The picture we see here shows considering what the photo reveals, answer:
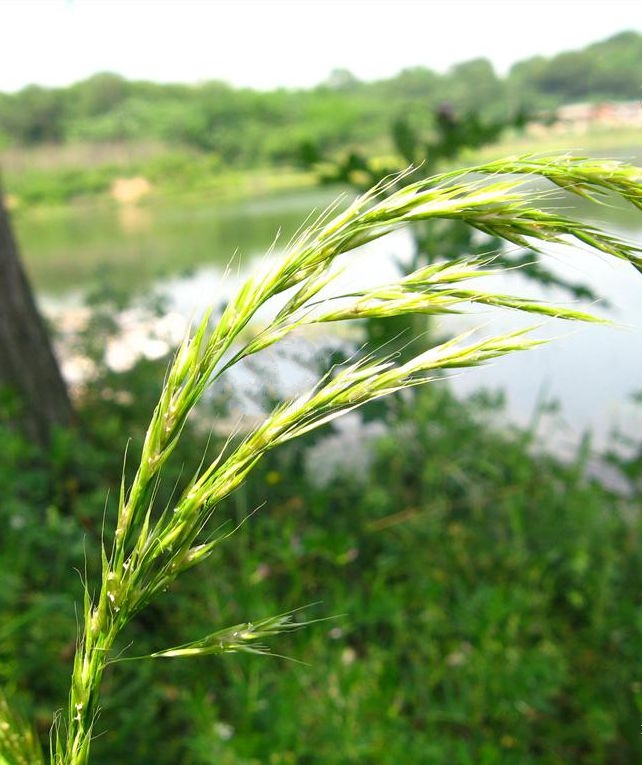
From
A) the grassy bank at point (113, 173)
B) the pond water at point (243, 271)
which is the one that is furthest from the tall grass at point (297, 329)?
the grassy bank at point (113, 173)

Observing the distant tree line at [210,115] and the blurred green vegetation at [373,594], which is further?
the distant tree line at [210,115]

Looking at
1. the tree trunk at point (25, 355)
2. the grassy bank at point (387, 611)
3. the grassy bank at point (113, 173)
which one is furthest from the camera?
the grassy bank at point (113, 173)

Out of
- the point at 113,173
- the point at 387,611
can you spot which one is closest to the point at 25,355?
the point at 387,611

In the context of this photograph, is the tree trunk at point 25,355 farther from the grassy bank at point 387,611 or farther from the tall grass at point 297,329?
the tall grass at point 297,329

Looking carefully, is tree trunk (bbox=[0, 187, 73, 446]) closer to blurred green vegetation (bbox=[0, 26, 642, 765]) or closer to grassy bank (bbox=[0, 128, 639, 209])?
blurred green vegetation (bbox=[0, 26, 642, 765])

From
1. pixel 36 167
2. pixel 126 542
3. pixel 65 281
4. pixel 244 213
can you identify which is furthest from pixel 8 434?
pixel 36 167

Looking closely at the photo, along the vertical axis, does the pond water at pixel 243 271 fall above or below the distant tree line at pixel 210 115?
below
